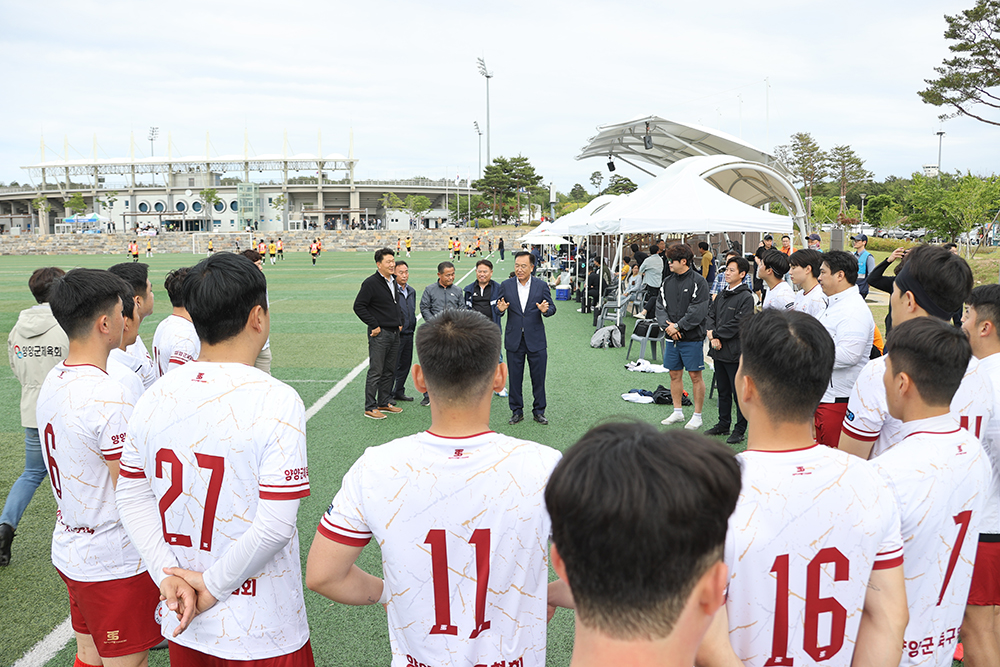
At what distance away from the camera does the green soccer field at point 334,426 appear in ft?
11.6

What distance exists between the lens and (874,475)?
5.67 feet

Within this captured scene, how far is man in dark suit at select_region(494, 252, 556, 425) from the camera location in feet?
25.2

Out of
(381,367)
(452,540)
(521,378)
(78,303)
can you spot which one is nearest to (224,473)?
(452,540)

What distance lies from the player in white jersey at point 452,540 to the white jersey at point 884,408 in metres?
1.68

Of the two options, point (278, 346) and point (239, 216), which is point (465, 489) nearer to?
point (278, 346)

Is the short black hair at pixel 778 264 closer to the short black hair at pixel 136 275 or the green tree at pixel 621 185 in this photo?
the short black hair at pixel 136 275

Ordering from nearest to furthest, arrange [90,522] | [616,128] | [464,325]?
[464,325], [90,522], [616,128]

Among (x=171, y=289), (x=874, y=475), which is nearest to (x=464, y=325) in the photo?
(x=874, y=475)

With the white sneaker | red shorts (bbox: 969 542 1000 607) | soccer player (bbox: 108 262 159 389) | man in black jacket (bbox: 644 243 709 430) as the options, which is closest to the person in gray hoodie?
soccer player (bbox: 108 262 159 389)

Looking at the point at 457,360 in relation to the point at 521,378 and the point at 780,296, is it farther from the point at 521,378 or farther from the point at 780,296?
the point at 780,296

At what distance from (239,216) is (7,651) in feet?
331

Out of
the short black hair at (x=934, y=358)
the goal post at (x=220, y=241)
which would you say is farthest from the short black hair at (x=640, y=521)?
the goal post at (x=220, y=241)

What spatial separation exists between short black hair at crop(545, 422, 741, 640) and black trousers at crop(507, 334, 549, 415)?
660 cm

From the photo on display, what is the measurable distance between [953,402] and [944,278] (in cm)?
90
